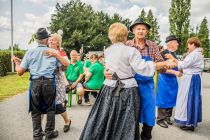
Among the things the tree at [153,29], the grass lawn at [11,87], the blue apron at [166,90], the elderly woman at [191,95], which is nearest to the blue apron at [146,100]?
the elderly woman at [191,95]

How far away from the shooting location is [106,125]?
3975 mm

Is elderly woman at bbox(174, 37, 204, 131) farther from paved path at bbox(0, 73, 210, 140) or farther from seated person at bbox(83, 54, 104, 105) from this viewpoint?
seated person at bbox(83, 54, 104, 105)

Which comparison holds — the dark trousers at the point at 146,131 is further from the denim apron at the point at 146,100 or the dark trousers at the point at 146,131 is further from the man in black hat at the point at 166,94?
the man in black hat at the point at 166,94

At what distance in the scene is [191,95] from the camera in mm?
6406

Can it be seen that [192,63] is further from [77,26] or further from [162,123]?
[77,26]

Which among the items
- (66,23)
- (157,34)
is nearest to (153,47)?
(66,23)

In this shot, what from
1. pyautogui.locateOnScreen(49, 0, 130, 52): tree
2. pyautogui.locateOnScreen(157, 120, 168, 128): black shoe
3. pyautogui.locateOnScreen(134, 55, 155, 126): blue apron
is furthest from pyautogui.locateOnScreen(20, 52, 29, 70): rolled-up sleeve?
pyautogui.locateOnScreen(49, 0, 130, 52): tree

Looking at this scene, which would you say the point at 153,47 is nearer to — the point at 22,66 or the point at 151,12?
the point at 22,66

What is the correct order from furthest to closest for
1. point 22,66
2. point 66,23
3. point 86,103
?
1. point 66,23
2. point 86,103
3. point 22,66

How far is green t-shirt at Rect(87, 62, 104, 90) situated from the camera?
9.10 m

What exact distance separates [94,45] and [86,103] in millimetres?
47245

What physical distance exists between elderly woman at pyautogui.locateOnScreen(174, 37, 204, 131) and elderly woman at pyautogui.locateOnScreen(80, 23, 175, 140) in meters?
2.62

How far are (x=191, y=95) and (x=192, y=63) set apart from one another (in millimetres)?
699

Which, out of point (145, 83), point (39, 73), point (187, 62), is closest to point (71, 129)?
point (39, 73)
